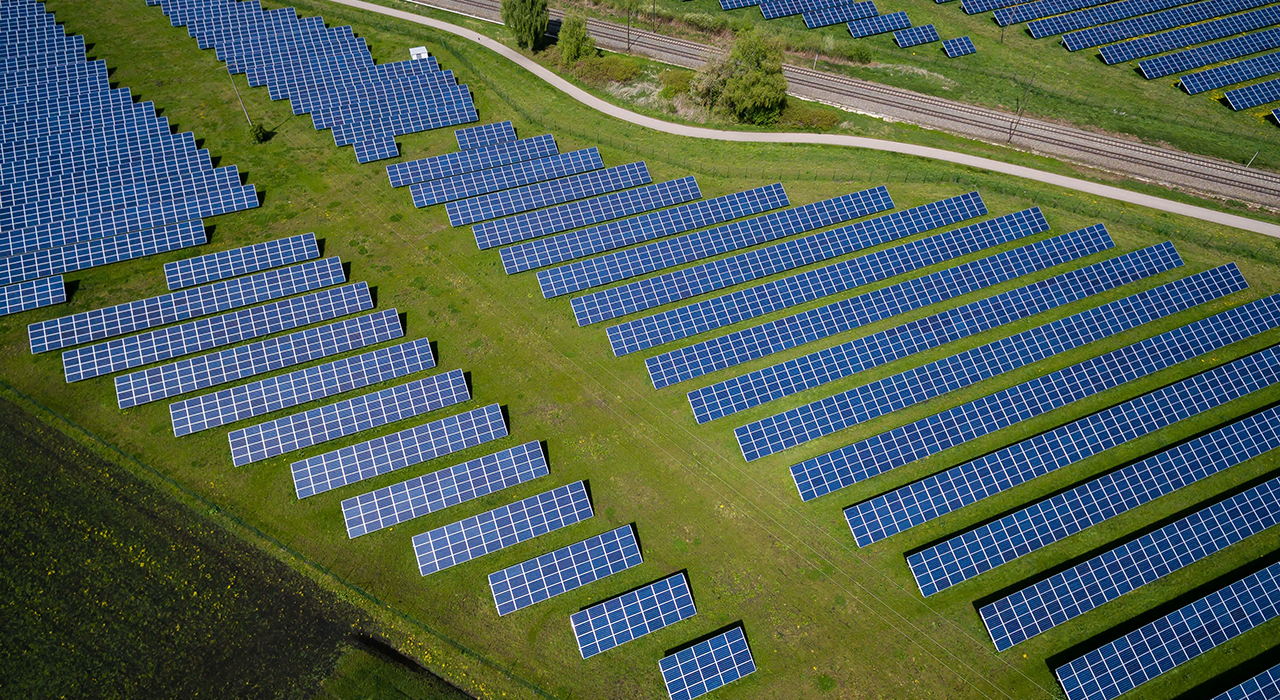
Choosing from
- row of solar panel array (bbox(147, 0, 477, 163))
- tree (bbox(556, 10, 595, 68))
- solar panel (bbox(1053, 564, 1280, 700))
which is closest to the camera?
solar panel (bbox(1053, 564, 1280, 700))

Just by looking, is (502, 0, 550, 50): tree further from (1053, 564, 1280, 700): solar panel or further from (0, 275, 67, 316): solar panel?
(1053, 564, 1280, 700): solar panel

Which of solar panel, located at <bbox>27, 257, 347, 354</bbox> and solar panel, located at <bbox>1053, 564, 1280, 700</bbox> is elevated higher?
solar panel, located at <bbox>27, 257, 347, 354</bbox>

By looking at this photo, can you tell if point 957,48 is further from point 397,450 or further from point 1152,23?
point 397,450

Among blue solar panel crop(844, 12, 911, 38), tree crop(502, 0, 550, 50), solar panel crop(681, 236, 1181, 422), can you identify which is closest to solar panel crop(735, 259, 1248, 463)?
solar panel crop(681, 236, 1181, 422)

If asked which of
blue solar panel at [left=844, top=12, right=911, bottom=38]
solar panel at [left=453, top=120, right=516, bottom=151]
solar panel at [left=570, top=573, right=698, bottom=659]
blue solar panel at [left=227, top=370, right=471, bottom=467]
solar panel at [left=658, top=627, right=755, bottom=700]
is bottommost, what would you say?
solar panel at [left=658, top=627, right=755, bottom=700]

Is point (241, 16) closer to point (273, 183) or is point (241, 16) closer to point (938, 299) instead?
point (273, 183)

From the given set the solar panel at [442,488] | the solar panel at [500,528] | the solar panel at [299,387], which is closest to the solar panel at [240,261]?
the solar panel at [299,387]
